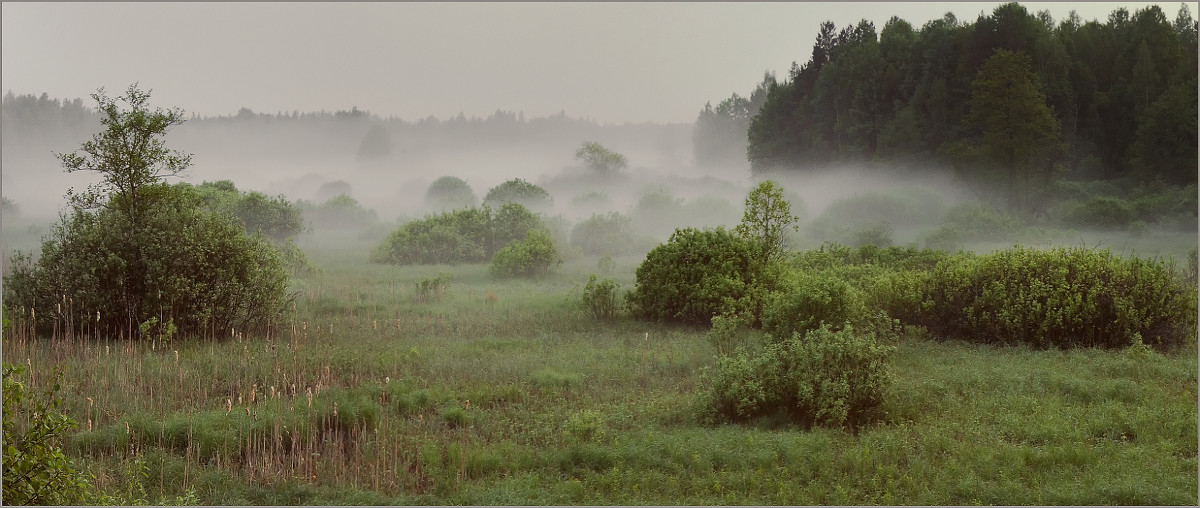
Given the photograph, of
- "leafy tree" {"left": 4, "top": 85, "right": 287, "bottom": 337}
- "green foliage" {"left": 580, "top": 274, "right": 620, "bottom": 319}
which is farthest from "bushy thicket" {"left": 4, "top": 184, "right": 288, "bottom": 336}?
"green foliage" {"left": 580, "top": 274, "right": 620, "bottom": 319}

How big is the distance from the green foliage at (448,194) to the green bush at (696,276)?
4525 centimetres

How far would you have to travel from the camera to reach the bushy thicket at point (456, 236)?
117ft

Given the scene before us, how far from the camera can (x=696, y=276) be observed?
18.7 meters

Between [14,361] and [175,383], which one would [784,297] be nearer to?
[175,383]

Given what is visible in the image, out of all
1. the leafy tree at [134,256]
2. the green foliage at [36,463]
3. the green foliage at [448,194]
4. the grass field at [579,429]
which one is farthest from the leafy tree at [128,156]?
the green foliage at [448,194]

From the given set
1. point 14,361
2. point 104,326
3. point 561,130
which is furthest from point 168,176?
point 561,130

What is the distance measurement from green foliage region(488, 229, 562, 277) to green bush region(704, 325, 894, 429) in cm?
1848

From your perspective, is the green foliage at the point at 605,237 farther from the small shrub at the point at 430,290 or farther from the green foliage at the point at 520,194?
the small shrub at the point at 430,290

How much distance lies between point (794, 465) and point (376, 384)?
6249 millimetres

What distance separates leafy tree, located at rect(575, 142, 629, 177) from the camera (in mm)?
78000

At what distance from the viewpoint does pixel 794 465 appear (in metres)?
9.13

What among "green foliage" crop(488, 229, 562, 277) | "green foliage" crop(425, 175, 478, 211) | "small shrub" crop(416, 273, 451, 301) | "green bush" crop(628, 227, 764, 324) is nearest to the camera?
"green bush" crop(628, 227, 764, 324)

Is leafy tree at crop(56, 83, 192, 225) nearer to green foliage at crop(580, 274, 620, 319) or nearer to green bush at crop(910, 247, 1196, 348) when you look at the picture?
green foliage at crop(580, 274, 620, 319)

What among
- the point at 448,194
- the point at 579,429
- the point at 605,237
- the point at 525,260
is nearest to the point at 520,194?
the point at 605,237
